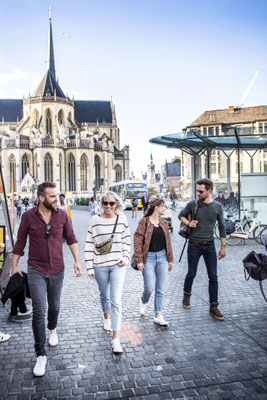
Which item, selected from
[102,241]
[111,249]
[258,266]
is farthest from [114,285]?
[258,266]

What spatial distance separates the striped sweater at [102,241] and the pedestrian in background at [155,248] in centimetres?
53

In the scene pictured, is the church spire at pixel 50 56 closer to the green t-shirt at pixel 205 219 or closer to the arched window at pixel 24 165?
the arched window at pixel 24 165

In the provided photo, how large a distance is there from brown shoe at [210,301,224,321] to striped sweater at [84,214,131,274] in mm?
1597

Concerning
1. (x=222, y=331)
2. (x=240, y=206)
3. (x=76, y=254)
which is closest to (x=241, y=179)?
(x=240, y=206)

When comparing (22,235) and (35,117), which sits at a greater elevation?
(35,117)

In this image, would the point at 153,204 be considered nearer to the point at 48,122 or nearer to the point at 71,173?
the point at 71,173

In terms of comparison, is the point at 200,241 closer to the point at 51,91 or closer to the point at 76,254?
the point at 76,254

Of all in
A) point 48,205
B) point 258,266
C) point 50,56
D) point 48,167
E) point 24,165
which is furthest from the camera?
point 50,56

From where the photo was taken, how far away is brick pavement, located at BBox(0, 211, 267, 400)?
3184 mm

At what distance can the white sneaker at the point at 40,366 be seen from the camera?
3396 mm

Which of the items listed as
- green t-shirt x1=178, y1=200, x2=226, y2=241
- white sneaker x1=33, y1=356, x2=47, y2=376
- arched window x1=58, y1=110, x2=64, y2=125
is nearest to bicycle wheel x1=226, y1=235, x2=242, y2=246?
green t-shirt x1=178, y1=200, x2=226, y2=241

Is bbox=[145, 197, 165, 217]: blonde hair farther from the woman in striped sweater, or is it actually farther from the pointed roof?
the pointed roof

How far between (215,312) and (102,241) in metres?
1.93

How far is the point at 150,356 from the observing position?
150 inches
